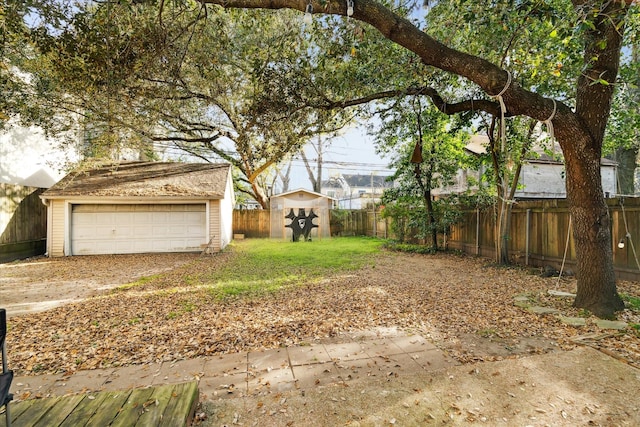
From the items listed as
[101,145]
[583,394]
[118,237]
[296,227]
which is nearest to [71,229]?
[118,237]

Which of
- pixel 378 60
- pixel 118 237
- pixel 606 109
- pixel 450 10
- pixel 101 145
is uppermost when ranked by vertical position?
pixel 450 10

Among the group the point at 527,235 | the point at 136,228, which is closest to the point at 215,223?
the point at 136,228

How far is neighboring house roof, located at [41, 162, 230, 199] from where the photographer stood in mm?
10859

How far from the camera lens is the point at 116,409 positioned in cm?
211

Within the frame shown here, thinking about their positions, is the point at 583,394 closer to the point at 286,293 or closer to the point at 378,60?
the point at 286,293

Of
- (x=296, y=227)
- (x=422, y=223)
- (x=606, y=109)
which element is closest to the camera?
(x=606, y=109)

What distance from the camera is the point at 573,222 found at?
4.51 metres

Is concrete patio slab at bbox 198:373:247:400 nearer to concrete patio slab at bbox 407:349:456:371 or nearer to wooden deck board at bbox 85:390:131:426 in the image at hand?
wooden deck board at bbox 85:390:131:426

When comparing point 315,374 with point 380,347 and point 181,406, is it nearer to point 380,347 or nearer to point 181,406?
point 380,347

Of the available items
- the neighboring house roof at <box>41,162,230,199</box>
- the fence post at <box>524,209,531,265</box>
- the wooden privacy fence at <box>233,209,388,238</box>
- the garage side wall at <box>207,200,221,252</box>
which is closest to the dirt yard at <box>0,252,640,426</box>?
the fence post at <box>524,209,531,265</box>

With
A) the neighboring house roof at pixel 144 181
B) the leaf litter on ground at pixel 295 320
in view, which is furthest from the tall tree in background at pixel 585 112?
the neighboring house roof at pixel 144 181

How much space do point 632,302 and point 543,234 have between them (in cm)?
318

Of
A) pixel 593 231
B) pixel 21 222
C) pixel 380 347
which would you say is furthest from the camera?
pixel 21 222

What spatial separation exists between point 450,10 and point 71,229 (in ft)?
42.1
